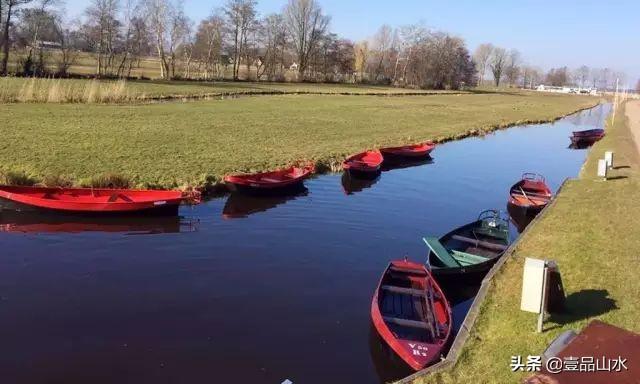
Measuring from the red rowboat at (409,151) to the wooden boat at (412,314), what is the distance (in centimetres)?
1757

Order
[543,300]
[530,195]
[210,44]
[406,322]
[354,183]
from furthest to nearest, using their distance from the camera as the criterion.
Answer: [210,44]
[354,183]
[530,195]
[406,322]
[543,300]

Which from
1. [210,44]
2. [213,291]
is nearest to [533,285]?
[213,291]

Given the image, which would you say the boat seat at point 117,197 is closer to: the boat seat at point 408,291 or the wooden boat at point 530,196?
the boat seat at point 408,291

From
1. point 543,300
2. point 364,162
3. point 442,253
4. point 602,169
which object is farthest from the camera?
point 364,162

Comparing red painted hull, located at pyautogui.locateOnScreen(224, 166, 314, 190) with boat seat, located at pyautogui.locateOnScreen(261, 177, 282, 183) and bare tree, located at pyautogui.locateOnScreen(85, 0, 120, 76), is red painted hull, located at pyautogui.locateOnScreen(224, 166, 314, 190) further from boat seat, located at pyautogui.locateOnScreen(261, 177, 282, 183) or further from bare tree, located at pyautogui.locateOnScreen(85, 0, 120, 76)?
bare tree, located at pyautogui.locateOnScreen(85, 0, 120, 76)

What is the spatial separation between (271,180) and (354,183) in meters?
4.09

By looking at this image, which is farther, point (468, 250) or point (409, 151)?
point (409, 151)

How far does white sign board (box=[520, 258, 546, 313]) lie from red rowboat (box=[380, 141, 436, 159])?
20.1 metres

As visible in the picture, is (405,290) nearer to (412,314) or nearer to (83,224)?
(412,314)

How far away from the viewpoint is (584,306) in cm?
973

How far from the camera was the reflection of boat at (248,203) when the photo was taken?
17625 millimetres

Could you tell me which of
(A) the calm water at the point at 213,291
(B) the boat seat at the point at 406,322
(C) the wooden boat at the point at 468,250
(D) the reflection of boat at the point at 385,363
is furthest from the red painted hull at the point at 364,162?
(D) the reflection of boat at the point at 385,363

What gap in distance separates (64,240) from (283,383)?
28.7ft

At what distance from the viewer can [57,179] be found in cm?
1759
